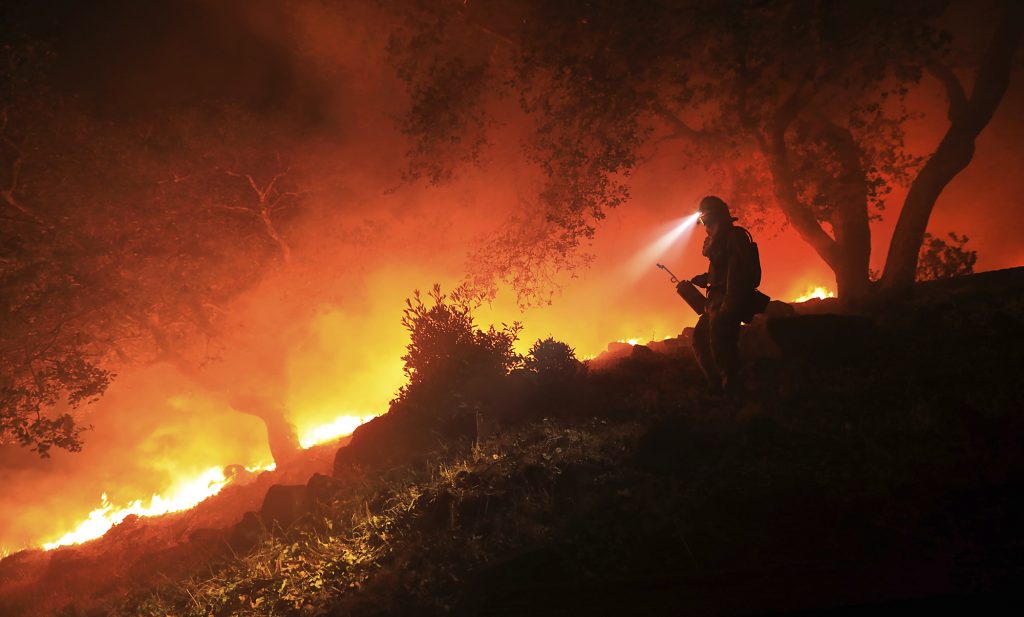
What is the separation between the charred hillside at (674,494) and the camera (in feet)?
11.6

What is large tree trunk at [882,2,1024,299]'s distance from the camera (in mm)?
9445

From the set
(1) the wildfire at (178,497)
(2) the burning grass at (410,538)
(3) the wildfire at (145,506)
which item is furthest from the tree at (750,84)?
(3) the wildfire at (145,506)

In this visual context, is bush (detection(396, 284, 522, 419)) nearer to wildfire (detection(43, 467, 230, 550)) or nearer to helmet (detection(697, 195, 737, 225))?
helmet (detection(697, 195, 737, 225))

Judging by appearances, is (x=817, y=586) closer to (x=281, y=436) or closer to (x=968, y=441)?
(x=968, y=441)

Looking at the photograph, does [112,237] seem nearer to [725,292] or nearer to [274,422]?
[274,422]

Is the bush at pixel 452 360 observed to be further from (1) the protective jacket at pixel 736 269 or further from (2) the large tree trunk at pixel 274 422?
(2) the large tree trunk at pixel 274 422

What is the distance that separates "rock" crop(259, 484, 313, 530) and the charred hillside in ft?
0.20

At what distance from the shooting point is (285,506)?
8.27 m

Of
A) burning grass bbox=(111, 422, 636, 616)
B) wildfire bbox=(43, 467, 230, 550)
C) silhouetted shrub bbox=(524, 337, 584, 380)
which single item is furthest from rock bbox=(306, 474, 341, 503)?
wildfire bbox=(43, 467, 230, 550)

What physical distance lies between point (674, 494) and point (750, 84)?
7893mm

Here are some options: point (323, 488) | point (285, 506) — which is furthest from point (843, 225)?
point (285, 506)

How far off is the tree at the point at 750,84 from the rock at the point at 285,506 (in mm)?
7548

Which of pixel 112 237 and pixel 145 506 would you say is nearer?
pixel 112 237

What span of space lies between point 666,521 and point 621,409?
3559 mm
